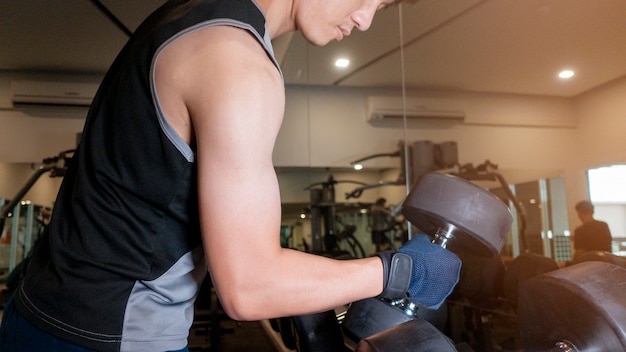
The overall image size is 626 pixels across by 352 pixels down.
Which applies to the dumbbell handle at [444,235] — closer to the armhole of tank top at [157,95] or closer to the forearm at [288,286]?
the forearm at [288,286]

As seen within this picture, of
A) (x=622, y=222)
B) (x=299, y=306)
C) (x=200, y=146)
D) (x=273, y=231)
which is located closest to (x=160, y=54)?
(x=200, y=146)

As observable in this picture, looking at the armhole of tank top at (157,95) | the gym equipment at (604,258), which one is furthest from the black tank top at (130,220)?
the gym equipment at (604,258)

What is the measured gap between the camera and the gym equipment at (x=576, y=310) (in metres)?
0.82

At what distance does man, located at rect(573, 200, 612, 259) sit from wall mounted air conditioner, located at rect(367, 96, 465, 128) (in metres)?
1.06

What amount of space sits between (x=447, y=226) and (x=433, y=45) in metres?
1.98

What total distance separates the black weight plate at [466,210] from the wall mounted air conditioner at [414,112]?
1.44m

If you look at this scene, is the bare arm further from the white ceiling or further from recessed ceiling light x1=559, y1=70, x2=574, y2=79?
recessed ceiling light x1=559, y1=70, x2=574, y2=79

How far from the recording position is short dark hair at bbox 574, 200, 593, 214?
1354 millimetres

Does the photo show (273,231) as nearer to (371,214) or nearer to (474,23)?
(474,23)

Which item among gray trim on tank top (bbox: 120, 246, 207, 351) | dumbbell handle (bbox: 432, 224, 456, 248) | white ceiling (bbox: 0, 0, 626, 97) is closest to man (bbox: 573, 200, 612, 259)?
white ceiling (bbox: 0, 0, 626, 97)

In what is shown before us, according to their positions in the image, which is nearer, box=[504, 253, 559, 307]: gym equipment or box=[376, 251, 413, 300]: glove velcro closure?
box=[376, 251, 413, 300]: glove velcro closure

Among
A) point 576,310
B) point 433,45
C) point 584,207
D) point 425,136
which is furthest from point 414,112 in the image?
point 576,310

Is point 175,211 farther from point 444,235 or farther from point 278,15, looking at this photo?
point 444,235

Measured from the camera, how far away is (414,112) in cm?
309
